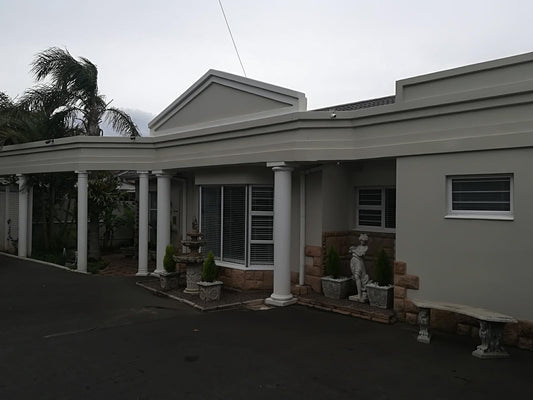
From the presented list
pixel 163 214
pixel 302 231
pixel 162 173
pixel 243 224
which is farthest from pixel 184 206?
pixel 302 231

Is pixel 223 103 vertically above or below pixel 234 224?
above

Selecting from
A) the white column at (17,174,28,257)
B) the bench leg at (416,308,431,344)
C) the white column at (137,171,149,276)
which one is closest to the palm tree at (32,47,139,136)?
the white column at (17,174,28,257)

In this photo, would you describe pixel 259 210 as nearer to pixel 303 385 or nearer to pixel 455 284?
pixel 455 284

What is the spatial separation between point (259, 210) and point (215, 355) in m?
4.24

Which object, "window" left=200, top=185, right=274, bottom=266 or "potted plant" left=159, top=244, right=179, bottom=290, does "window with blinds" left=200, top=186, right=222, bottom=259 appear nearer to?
"window" left=200, top=185, right=274, bottom=266

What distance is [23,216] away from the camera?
46.0ft

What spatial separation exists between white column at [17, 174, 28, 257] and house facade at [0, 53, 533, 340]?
2.52 metres

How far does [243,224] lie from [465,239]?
15.2ft

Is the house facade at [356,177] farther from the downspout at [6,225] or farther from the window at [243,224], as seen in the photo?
the downspout at [6,225]

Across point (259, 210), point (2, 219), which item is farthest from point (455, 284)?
point (2, 219)

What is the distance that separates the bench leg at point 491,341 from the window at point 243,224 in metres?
4.65

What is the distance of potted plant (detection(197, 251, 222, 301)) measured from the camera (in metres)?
8.24

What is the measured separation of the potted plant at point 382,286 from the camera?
290 inches

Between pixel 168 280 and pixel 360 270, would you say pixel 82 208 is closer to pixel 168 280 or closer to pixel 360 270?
pixel 168 280
